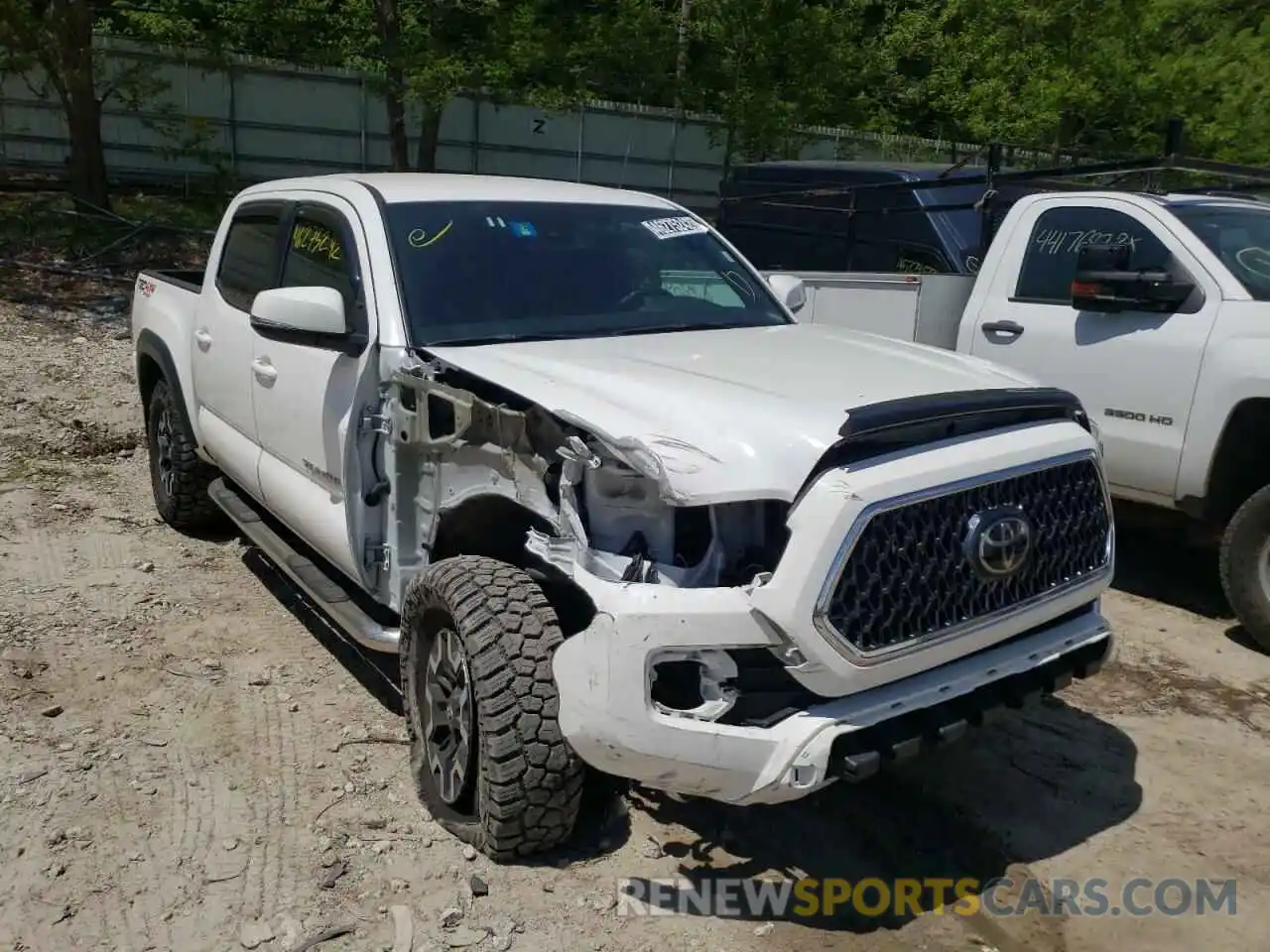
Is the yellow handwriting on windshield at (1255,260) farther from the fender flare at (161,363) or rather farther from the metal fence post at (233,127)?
the metal fence post at (233,127)

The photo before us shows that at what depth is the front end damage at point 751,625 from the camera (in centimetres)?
271

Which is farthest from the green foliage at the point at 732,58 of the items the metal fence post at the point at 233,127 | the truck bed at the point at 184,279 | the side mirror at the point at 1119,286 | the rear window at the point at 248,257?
the side mirror at the point at 1119,286

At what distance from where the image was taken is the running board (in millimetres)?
3891

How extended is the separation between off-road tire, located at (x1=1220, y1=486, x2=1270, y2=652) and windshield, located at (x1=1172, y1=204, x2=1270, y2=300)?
997 mm

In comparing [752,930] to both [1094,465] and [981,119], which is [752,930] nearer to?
[1094,465]

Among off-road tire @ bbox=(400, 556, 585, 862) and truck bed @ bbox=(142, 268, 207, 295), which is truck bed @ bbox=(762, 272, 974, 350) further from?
off-road tire @ bbox=(400, 556, 585, 862)

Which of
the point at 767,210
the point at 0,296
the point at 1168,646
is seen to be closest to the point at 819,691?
the point at 1168,646

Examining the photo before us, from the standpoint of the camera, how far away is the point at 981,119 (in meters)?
18.0

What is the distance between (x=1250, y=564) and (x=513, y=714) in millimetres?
3572

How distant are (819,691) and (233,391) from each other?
130 inches

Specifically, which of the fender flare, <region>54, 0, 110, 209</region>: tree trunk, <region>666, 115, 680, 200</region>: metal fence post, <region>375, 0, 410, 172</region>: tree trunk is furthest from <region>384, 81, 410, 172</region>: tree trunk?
the fender flare

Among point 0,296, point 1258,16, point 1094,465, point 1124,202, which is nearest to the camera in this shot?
point 1094,465

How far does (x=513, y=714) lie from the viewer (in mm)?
3076
